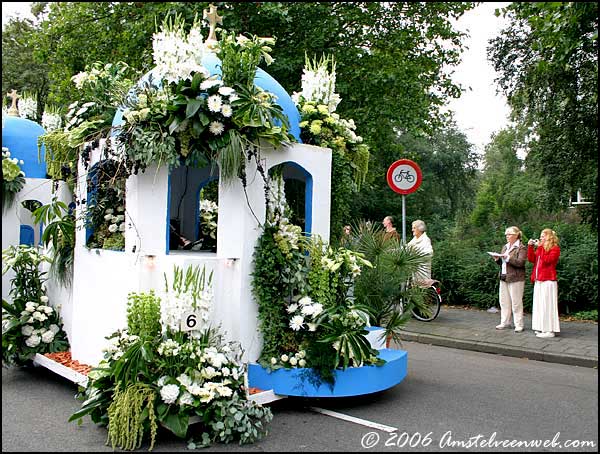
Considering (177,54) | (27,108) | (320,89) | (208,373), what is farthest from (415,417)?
(27,108)

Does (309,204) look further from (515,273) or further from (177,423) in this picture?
(515,273)

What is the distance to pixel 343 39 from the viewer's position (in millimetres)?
15188

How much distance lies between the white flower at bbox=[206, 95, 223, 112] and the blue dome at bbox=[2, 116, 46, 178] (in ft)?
18.3

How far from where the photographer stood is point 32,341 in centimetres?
762

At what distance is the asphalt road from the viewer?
535 cm

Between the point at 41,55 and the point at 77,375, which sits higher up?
the point at 41,55

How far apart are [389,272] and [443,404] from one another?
1680 millimetres

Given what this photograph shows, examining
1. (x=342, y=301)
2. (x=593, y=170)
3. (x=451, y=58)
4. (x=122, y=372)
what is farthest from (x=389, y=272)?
(x=451, y=58)

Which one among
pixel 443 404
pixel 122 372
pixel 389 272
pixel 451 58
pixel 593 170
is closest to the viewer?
pixel 122 372

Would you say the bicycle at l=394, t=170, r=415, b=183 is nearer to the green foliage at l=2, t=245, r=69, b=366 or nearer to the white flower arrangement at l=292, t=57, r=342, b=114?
the white flower arrangement at l=292, t=57, r=342, b=114

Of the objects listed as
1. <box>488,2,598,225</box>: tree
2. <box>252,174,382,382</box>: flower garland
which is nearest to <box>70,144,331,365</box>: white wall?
<box>252,174,382,382</box>: flower garland

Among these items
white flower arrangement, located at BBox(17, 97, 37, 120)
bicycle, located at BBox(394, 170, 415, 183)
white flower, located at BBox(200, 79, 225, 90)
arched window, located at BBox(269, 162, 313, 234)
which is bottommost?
arched window, located at BBox(269, 162, 313, 234)

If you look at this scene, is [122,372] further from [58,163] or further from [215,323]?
[58,163]

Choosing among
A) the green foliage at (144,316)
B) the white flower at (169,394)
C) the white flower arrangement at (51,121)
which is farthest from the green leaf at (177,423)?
the white flower arrangement at (51,121)
